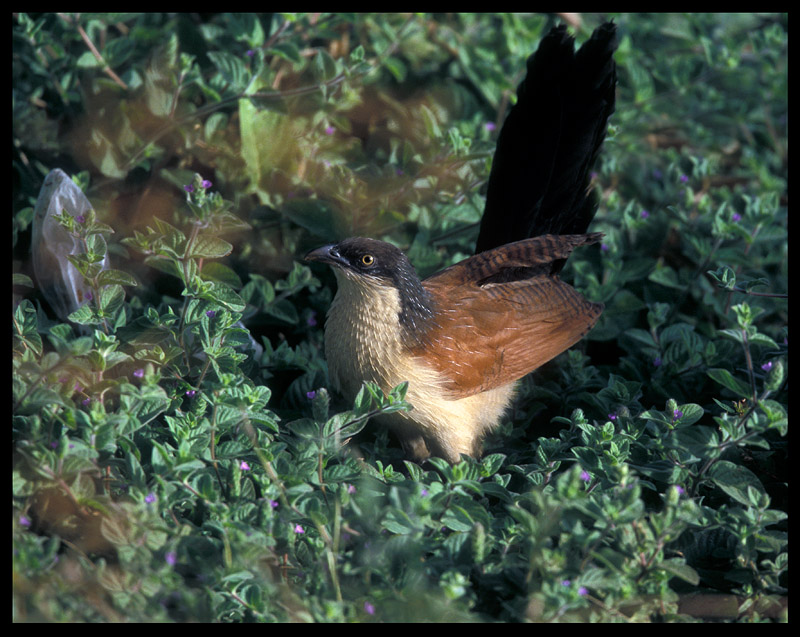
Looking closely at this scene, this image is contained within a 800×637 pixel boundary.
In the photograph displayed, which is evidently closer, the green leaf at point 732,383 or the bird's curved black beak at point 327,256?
the green leaf at point 732,383

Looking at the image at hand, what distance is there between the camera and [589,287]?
4.12m

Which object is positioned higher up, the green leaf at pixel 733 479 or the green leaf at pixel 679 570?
the green leaf at pixel 733 479

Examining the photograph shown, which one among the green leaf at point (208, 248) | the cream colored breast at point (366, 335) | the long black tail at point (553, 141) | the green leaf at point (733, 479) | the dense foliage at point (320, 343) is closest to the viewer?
the dense foliage at point (320, 343)

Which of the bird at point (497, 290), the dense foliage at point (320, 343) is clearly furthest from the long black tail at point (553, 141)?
the dense foliage at point (320, 343)

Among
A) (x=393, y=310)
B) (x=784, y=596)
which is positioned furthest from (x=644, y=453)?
(x=393, y=310)

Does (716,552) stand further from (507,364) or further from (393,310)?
(393,310)

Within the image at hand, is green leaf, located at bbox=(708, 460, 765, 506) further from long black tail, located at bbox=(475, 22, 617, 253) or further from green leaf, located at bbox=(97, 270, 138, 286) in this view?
green leaf, located at bbox=(97, 270, 138, 286)

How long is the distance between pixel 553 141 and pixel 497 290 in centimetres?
78

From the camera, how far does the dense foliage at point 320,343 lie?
7.69 feet

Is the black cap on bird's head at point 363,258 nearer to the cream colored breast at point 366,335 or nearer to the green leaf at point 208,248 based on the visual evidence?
the cream colored breast at point 366,335

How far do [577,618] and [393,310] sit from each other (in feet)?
Answer: 4.69

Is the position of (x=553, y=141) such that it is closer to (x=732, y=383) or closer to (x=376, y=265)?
(x=376, y=265)

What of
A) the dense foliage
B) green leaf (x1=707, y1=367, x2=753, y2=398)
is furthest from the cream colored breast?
green leaf (x1=707, y1=367, x2=753, y2=398)

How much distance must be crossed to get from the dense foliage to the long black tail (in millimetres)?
350
